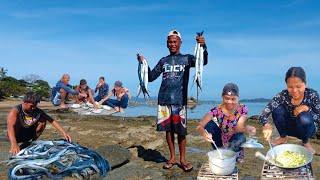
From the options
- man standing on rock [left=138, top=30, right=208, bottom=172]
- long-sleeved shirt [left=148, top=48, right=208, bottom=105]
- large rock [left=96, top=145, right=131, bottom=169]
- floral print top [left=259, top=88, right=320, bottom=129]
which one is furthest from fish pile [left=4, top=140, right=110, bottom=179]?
floral print top [left=259, top=88, right=320, bottom=129]

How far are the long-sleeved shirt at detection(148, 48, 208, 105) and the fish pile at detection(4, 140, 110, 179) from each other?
147 centimetres

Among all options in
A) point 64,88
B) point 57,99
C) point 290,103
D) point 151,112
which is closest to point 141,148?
point 290,103

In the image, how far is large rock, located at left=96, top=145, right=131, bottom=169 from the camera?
7783mm

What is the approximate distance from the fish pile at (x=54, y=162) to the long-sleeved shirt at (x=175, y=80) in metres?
1.47

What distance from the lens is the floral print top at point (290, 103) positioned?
5402 millimetres

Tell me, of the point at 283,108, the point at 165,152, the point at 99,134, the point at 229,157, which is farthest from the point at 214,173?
the point at 99,134

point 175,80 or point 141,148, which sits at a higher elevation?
point 175,80

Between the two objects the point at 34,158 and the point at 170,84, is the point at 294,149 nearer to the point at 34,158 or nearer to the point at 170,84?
the point at 170,84

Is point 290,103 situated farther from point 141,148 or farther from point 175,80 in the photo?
point 141,148

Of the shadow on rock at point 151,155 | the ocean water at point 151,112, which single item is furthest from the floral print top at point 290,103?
the ocean water at point 151,112

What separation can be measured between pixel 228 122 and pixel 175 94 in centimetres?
135

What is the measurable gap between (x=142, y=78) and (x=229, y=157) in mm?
2791

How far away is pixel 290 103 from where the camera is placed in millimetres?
5527

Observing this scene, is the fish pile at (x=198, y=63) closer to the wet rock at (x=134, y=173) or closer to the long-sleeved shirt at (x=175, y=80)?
the long-sleeved shirt at (x=175, y=80)
